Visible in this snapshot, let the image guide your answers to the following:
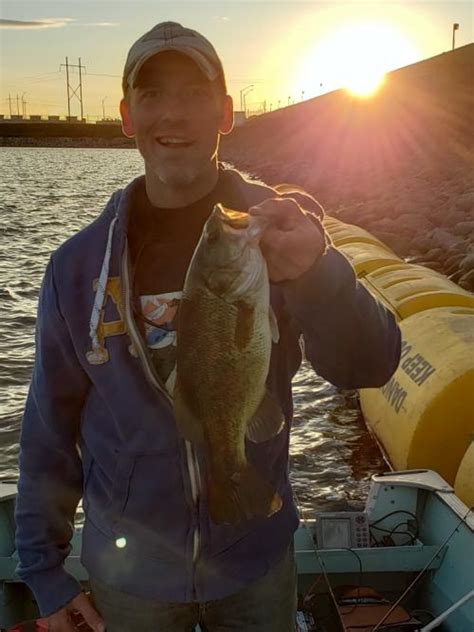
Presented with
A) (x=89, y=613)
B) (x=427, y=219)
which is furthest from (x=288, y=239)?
(x=427, y=219)

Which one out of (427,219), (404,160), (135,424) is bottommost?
(427,219)

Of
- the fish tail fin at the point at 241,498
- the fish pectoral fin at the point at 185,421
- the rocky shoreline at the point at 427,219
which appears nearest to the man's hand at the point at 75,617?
the fish tail fin at the point at 241,498

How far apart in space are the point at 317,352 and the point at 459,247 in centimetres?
1843

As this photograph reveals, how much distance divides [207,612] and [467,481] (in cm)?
430

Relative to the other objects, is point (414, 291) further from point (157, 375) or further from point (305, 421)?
point (157, 375)

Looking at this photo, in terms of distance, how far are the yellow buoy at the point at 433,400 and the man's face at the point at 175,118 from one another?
210 inches

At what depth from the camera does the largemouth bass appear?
244cm

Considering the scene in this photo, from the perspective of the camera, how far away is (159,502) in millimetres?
2893

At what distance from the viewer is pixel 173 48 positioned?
291 cm

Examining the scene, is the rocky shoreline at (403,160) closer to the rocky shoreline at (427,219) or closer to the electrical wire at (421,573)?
the rocky shoreline at (427,219)

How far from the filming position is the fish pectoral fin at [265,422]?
273cm

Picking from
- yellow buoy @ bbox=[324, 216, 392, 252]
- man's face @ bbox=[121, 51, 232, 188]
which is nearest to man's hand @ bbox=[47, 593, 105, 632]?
man's face @ bbox=[121, 51, 232, 188]

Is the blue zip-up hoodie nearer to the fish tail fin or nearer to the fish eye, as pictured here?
the fish tail fin

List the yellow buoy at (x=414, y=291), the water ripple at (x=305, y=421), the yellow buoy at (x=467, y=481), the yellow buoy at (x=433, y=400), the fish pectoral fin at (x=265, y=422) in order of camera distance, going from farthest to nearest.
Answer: the water ripple at (x=305, y=421) → the yellow buoy at (x=414, y=291) → the yellow buoy at (x=433, y=400) → the yellow buoy at (x=467, y=481) → the fish pectoral fin at (x=265, y=422)
